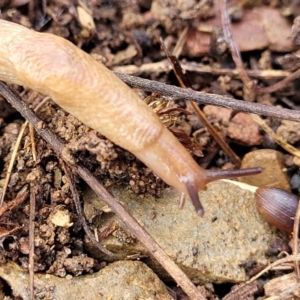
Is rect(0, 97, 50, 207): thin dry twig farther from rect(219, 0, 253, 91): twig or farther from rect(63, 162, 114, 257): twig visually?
rect(219, 0, 253, 91): twig

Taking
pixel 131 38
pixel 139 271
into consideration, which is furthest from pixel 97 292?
pixel 131 38

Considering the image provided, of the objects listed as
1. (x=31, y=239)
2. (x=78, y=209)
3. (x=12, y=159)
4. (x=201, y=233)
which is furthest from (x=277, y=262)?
(x=12, y=159)

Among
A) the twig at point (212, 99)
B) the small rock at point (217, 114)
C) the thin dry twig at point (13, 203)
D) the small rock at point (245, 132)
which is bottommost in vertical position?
the small rock at point (245, 132)

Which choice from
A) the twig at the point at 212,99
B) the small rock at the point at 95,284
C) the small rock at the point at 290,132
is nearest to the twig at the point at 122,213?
the small rock at the point at 95,284

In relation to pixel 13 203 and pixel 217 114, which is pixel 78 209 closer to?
pixel 13 203

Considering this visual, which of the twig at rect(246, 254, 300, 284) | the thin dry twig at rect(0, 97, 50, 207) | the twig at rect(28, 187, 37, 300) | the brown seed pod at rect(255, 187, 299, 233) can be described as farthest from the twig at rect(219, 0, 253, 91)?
the twig at rect(28, 187, 37, 300)

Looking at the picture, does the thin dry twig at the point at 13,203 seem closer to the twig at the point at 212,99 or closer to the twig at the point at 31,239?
the twig at the point at 31,239
